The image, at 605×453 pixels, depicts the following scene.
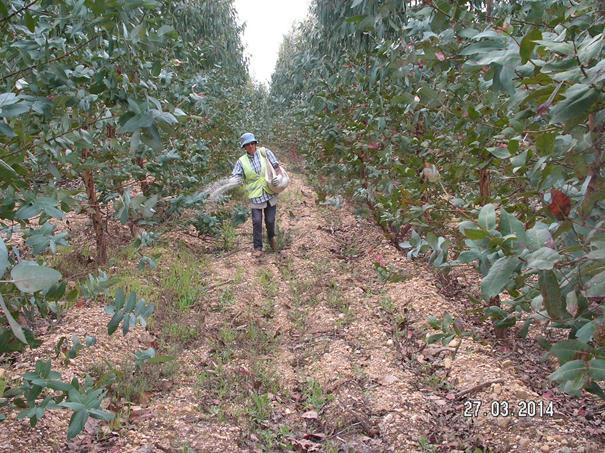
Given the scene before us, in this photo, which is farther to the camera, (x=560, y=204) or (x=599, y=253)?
(x=560, y=204)

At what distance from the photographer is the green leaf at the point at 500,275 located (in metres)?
1.02

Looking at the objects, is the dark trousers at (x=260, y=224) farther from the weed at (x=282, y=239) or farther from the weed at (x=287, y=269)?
the weed at (x=287, y=269)

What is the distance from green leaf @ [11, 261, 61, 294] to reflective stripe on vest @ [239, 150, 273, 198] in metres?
5.65

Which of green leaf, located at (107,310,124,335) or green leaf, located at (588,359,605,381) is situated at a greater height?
green leaf, located at (107,310,124,335)

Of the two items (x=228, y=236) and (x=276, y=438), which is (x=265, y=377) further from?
(x=228, y=236)

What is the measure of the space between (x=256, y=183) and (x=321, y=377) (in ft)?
10.7

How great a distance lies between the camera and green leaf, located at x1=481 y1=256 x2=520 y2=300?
1.02 meters

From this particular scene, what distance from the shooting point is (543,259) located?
967 millimetres

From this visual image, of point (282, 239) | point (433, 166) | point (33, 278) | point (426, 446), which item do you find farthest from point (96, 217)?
point (33, 278)

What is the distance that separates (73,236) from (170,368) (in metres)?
2.93

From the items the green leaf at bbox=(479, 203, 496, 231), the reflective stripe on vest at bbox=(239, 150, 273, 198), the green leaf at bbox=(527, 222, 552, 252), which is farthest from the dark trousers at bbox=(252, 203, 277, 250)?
the green leaf at bbox=(527, 222, 552, 252)

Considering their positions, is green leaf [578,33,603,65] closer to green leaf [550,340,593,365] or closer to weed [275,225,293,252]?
green leaf [550,340,593,365]

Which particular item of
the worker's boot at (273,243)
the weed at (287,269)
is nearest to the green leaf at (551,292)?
the weed at (287,269)

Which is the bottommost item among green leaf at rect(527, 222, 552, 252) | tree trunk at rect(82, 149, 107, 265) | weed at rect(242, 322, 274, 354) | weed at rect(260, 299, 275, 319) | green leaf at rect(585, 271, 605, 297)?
green leaf at rect(585, 271, 605, 297)
